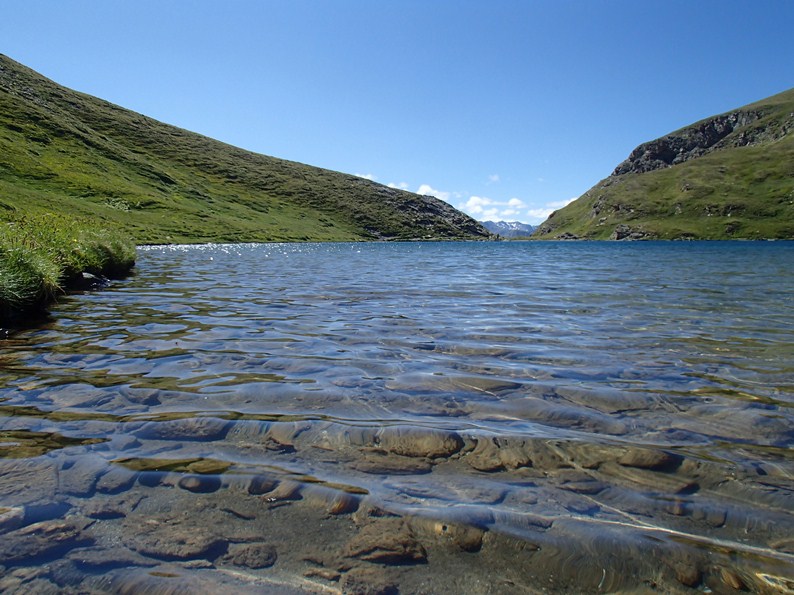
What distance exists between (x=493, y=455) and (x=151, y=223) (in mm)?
100589

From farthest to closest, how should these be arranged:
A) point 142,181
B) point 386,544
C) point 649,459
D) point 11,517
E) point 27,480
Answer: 1. point 142,181
2. point 649,459
3. point 27,480
4. point 11,517
5. point 386,544

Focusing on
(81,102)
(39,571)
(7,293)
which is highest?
(81,102)

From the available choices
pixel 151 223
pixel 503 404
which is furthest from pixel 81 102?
pixel 503 404

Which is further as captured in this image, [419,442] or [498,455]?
[419,442]

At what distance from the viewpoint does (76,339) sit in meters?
10.8

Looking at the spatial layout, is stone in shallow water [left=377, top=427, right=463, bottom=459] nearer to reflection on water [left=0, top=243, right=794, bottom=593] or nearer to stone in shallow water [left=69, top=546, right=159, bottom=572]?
reflection on water [left=0, top=243, right=794, bottom=593]

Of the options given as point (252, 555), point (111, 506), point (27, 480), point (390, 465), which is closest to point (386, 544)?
point (252, 555)

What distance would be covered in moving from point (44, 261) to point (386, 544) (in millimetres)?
15810

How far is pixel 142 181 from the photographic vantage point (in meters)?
123

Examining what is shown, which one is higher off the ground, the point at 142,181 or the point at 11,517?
the point at 142,181

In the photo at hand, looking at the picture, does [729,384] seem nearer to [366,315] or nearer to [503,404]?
[503,404]

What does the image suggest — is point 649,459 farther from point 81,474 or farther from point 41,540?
point 81,474

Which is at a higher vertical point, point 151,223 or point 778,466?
point 151,223

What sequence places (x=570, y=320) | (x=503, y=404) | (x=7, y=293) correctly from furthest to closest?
1. (x=570, y=320)
2. (x=7, y=293)
3. (x=503, y=404)
